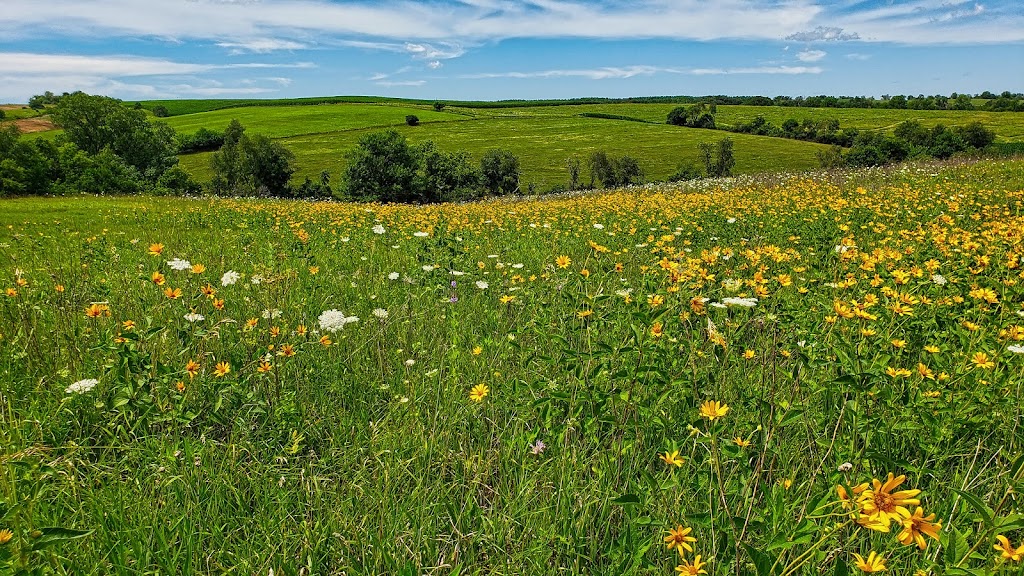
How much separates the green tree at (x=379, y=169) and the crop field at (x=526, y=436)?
6015 centimetres

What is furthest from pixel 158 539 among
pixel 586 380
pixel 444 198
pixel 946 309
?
pixel 444 198

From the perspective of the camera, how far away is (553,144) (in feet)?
302

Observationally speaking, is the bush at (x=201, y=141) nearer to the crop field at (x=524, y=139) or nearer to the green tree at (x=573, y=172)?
the crop field at (x=524, y=139)

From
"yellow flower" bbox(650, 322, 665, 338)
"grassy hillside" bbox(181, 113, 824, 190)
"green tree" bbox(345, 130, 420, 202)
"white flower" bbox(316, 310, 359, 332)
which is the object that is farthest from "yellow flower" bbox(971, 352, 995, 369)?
"grassy hillside" bbox(181, 113, 824, 190)

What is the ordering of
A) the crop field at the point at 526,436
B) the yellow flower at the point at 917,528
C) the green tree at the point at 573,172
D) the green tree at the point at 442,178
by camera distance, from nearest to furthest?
the yellow flower at the point at 917,528 < the crop field at the point at 526,436 < the green tree at the point at 442,178 < the green tree at the point at 573,172

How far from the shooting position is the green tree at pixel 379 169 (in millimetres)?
61906

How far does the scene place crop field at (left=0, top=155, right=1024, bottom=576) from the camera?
171 cm

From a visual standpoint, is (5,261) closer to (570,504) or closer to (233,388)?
(233,388)

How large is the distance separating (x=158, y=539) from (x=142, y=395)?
2.65 ft

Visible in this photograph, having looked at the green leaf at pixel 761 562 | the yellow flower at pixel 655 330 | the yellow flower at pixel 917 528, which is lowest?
the green leaf at pixel 761 562

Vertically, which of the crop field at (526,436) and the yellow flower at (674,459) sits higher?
the yellow flower at (674,459)

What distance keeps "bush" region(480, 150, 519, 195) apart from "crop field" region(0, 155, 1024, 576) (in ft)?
228

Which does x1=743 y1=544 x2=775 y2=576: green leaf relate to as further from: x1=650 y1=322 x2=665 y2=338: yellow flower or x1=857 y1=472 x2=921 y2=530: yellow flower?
x1=650 y1=322 x2=665 y2=338: yellow flower

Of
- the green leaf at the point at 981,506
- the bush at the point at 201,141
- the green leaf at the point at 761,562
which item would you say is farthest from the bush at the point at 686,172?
the bush at the point at 201,141
